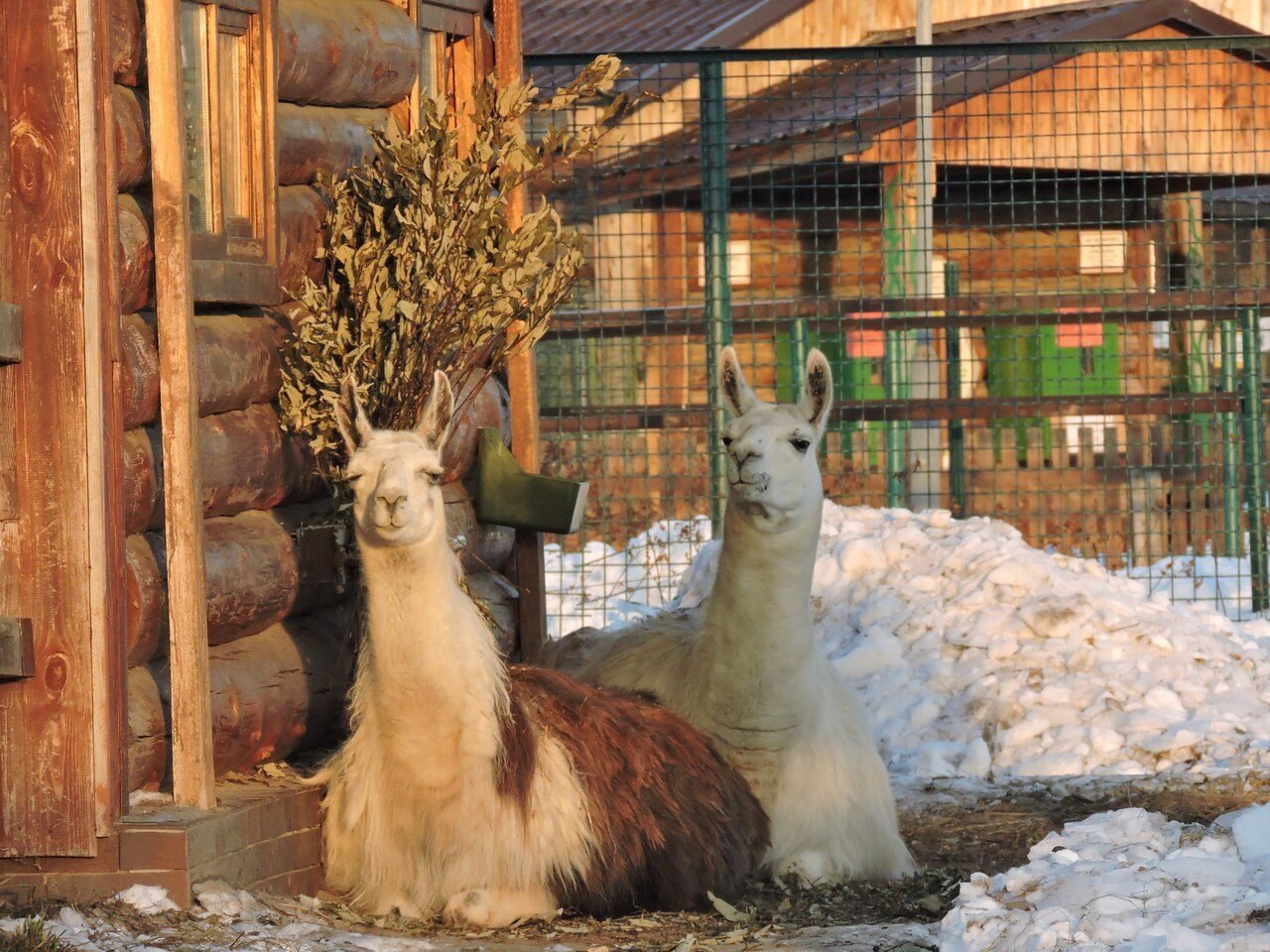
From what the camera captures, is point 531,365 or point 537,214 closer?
point 537,214

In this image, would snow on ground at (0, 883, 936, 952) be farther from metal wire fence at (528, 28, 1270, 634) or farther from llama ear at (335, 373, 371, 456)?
metal wire fence at (528, 28, 1270, 634)

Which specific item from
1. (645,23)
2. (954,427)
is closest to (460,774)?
(954,427)

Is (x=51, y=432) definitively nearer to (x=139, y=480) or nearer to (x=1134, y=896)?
(x=139, y=480)

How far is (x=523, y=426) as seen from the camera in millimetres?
8297

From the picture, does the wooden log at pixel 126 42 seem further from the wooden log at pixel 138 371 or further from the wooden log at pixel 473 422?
the wooden log at pixel 473 422

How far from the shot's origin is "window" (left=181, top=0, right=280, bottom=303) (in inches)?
240

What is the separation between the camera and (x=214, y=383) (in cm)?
613

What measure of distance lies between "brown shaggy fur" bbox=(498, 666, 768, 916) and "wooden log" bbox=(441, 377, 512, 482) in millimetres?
1369

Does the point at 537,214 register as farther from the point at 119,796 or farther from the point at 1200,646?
the point at 1200,646

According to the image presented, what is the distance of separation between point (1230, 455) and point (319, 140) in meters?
7.57

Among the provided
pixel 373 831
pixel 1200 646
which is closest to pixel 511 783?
pixel 373 831

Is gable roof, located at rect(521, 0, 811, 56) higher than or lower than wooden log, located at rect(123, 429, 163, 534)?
higher

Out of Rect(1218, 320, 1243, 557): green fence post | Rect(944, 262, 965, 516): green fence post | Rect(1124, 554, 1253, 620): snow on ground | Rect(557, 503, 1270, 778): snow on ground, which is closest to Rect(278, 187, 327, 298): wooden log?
Rect(557, 503, 1270, 778): snow on ground

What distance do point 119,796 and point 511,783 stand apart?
1190 millimetres
